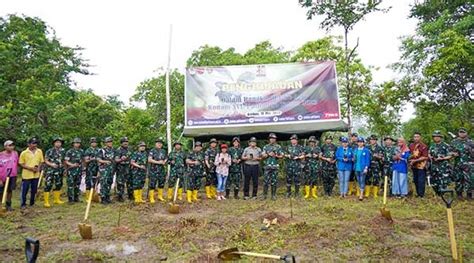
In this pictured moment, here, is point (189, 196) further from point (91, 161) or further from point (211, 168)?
point (91, 161)

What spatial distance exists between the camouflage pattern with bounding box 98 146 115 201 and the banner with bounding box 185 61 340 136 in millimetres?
3544

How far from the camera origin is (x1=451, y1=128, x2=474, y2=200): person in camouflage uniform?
8859mm

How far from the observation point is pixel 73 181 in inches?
376

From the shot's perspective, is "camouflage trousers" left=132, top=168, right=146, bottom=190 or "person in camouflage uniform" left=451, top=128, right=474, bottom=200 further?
"camouflage trousers" left=132, top=168, right=146, bottom=190

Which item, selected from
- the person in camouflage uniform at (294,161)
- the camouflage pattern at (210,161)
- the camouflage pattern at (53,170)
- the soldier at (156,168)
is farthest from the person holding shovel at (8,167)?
the person in camouflage uniform at (294,161)

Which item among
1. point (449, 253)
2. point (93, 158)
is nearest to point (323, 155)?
point (449, 253)

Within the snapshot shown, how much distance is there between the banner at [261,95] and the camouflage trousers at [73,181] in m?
4.05

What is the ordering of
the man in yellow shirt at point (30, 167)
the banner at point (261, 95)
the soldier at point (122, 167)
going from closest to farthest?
the man in yellow shirt at point (30, 167), the soldier at point (122, 167), the banner at point (261, 95)

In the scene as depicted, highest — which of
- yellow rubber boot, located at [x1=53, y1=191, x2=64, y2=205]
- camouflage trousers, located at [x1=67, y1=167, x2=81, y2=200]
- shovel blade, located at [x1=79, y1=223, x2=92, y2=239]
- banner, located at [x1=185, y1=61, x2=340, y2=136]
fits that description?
banner, located at [x1=185, y1=61, x2=340, y2=136]

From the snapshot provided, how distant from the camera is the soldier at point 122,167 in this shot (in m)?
9.52

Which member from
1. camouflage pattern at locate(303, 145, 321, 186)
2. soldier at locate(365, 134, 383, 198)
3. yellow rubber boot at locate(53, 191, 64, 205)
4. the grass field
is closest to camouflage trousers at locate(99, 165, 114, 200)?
the grass field

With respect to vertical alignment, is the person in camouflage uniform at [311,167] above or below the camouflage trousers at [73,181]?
above

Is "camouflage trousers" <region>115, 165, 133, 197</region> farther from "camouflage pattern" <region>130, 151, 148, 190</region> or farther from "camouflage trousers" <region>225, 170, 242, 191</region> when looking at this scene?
"camouflage trousers" <region>225, 170, 242, 191</region>

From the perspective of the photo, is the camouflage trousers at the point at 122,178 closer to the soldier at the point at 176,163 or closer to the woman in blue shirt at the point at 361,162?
the soldier at the point at 176,163
